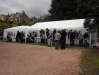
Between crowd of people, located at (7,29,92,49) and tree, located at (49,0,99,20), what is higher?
tree, located at (49,0,99,20)

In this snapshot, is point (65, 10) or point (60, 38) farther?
point (65, 10)

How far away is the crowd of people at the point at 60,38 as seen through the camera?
1828 centimetres

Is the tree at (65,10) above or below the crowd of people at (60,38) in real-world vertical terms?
above

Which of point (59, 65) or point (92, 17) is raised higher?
point (92, 17)

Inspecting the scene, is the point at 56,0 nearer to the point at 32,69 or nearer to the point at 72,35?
the point at 72,35

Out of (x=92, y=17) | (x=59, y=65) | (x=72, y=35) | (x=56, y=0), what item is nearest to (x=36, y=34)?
(x=72, y=35)

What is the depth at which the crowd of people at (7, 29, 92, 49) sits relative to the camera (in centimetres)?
1828

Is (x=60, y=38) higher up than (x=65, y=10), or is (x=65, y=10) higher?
(x=65, y=10)

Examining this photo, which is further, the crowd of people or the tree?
the tree

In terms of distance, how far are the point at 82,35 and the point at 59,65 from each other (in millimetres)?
10587

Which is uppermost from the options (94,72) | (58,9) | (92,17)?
(58,9)

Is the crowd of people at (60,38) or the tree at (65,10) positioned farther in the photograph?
the tree at (65,10)

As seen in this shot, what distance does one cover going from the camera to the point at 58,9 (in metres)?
43.4

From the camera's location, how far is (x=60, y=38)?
1841 cm
